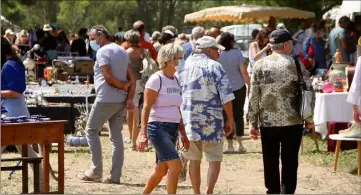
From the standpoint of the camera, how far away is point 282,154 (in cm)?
915

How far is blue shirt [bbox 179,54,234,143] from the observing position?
9.11 meters

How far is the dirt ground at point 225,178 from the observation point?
1067 cm

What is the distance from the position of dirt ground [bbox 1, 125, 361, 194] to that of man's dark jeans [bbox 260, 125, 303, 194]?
4.12 ft

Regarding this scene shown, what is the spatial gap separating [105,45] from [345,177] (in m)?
3.20

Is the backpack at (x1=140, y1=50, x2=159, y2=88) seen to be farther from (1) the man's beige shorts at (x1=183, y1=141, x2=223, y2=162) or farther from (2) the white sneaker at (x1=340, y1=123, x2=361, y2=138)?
(1) the man's beige shorts at (x1=183, y1=141, x2=223, y2=162)

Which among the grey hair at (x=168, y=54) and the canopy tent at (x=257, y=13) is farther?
the canopy tent at (x=257, y=13)

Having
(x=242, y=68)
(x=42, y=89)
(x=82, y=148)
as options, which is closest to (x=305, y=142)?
(x=242, y=68)

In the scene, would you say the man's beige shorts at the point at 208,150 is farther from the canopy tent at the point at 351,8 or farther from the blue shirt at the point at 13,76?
the canopy tent at the point at 351,8

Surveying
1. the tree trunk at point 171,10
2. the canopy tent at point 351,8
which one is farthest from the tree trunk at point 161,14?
the canopy tent at point 351,8

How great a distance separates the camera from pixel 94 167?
11.2 meters

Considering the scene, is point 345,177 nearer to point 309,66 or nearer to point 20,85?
point 20,85

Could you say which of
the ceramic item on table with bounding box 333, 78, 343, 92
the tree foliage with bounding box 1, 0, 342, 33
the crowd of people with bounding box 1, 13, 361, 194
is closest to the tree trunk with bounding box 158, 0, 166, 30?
the tree foliage with bounding box 1, 0, 342, 33

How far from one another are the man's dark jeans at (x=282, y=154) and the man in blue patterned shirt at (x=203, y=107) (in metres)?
0.42

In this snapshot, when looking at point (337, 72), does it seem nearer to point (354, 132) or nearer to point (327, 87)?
point (327, 87)
